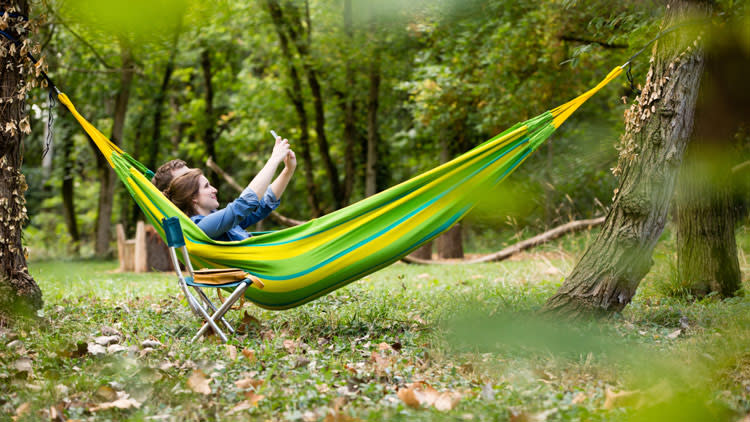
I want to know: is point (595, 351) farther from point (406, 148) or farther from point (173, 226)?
point (406, 148)

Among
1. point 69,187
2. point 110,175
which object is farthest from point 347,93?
point 69,187

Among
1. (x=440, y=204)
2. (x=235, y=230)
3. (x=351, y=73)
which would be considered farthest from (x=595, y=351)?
(x=351, y=73)

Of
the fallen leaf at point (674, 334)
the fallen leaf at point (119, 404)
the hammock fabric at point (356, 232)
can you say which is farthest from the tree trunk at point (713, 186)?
the fallen leaf at point (119, 404)

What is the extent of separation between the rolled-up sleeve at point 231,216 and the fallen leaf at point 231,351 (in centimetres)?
63

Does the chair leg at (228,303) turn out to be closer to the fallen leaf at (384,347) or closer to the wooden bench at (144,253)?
the fallen leaf at (384,347)

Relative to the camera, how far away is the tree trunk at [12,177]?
3.04m

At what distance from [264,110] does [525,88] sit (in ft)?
18.5

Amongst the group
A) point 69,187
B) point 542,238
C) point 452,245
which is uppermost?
point 69,187

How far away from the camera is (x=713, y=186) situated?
3.87 m

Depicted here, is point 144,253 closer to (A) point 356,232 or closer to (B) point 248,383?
(A) point 356,232

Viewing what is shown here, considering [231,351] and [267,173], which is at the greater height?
[267,173]

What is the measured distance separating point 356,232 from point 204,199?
93 cm

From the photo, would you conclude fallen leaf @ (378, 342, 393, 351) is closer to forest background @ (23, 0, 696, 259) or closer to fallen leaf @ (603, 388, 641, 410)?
fallen leaf @ (603, 388, 641, 410)

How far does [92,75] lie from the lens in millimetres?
10492
